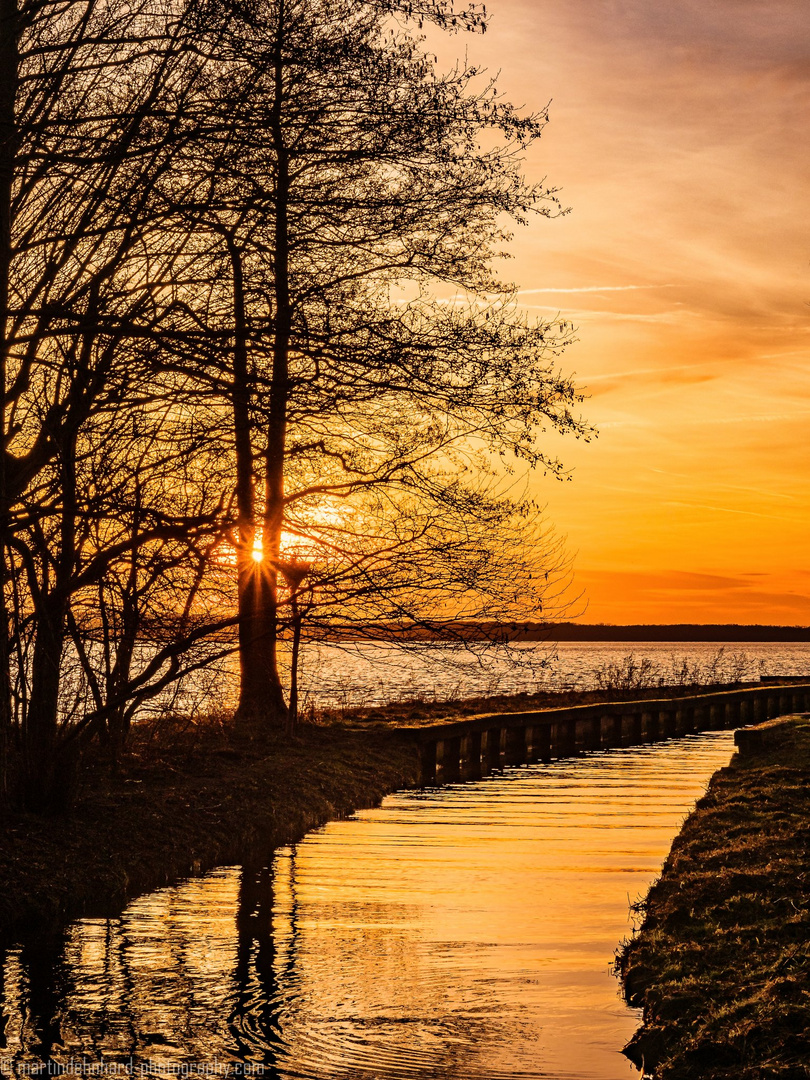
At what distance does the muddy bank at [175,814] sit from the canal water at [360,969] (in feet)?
1.29

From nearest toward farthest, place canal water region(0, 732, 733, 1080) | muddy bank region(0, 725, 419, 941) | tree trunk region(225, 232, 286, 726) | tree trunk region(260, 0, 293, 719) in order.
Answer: canal water region(0, 732, 733, 1080)
tree trunk region(260, 0, 293, 719)
tree trunk region(225, 232, 286, 726)
muddy bank region(0, 725, 419, 941)

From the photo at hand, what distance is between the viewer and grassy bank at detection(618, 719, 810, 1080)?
19.4ft

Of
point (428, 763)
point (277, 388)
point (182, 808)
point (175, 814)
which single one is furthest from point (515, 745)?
point (277, 388)

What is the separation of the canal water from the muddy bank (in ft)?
1.29

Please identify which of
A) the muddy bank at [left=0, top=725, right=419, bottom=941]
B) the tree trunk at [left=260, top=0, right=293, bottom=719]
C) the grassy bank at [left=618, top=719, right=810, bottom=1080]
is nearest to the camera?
the grassy bank at [left=618, top=719, right=810, bottom=1080]

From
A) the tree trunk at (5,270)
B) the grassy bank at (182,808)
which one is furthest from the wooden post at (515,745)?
the tree trunk at (5,270)

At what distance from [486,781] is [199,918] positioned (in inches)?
487

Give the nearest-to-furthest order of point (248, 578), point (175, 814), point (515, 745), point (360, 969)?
point (360, 969) < point (175, 814) < point (248, 578) < point (515, 745)

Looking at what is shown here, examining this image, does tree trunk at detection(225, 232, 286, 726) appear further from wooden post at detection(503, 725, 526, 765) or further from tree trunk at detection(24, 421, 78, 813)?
wooden post at detection(503, 725, 526, 765)

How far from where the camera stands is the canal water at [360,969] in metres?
6.58

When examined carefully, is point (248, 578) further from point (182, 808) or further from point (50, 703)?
point (50, 703)

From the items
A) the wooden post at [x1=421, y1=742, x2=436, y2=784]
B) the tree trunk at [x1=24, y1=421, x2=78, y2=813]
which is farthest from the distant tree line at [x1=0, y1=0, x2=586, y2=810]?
the wooden post at [x1=421, y1=742, x2=436, y2=784]

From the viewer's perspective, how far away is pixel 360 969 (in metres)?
8.24

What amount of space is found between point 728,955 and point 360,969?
94.7 inches
